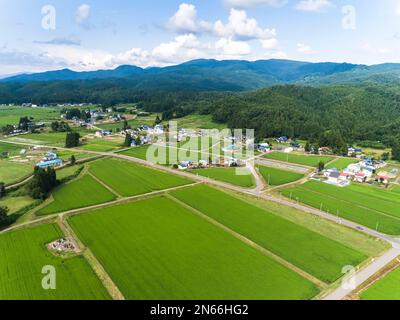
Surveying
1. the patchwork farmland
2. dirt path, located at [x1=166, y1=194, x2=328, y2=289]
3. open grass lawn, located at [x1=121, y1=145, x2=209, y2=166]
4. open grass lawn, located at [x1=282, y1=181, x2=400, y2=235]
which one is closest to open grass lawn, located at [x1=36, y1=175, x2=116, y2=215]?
the patchwork farmland

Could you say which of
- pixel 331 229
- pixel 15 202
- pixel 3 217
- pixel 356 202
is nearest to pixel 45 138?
pixel 15 202

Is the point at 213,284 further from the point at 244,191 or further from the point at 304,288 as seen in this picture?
the point at 244,191

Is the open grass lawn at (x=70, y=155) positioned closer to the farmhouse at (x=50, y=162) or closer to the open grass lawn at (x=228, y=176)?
the farmhouse at (x=50, y=162)

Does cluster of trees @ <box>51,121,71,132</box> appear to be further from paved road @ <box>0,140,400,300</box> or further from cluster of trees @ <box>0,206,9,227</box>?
cluster of trees @ <box>0,206,9,227</box>

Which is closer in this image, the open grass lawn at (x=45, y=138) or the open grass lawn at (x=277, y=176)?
the open grass lawn at (x=277, y=176)

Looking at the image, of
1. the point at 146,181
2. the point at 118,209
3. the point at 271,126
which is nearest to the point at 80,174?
the point at 146,181

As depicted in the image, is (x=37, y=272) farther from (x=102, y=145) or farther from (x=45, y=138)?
(x=45, y=138)

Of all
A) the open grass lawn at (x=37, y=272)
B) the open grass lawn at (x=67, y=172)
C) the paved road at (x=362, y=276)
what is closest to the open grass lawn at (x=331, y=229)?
the paved road at (x=362, y=276)
